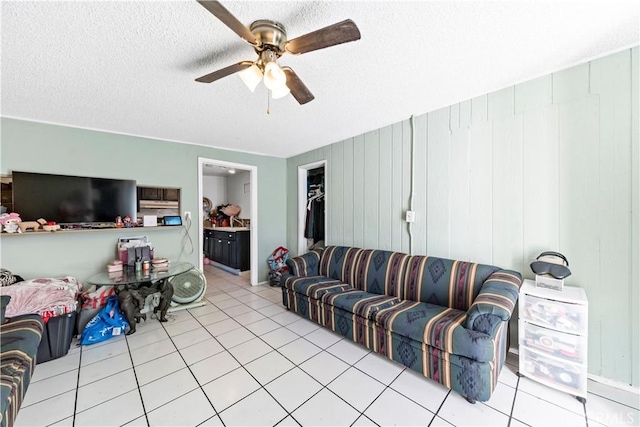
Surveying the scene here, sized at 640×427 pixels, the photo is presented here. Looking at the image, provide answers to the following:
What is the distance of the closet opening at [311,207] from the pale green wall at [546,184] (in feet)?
4.83

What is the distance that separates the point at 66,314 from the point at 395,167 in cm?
359

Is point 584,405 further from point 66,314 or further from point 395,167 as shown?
point 66,314

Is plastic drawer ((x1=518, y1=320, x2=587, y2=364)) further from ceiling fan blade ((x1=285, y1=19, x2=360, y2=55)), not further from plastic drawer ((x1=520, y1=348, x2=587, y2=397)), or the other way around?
ceiling fan blade ((x1=285, y1=19, x2=360, y2=55))

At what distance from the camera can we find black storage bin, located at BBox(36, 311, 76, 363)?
2.07 metres

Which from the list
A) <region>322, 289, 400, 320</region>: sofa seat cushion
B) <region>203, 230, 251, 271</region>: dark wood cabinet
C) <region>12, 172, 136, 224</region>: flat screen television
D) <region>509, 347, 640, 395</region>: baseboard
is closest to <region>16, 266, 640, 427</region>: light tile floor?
<region>509, 347, 640, 395</region>: baseboard

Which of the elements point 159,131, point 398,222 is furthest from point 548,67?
point 159,131

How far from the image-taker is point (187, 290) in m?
3.25

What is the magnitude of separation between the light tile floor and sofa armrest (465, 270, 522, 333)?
1.78 ft

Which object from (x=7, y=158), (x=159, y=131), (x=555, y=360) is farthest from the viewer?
(x=159, y=131)

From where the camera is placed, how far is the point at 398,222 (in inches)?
113

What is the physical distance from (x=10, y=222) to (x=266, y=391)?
2953 mm

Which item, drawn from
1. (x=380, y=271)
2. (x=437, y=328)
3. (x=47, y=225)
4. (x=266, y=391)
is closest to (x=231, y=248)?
(x=47, y=225)

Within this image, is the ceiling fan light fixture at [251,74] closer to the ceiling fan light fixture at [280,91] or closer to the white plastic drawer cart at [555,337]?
the ceiling fan light fixture at [280,91]

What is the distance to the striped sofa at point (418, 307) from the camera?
1589 mm
